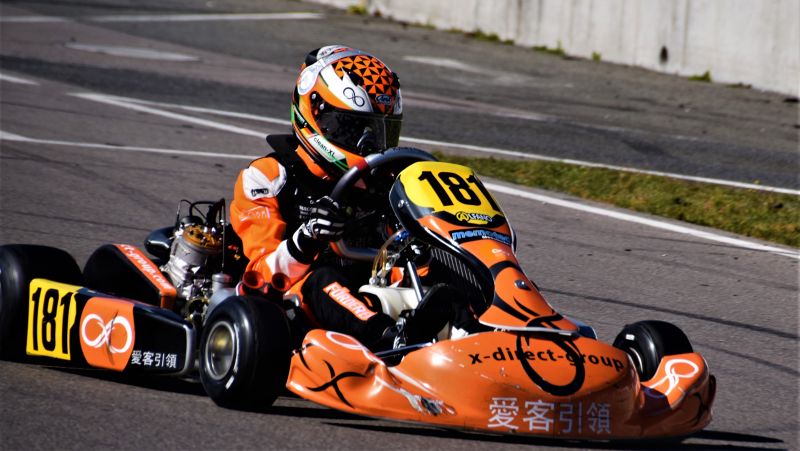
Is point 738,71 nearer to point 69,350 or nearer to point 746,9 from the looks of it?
point 746,9

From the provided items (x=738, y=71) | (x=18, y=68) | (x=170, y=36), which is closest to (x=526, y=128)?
(x=738, y=71)

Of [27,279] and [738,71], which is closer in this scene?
[27,279]

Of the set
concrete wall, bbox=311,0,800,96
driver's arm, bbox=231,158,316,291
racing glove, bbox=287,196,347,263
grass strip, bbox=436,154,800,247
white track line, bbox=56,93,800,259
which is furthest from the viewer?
concrete wall, bbox=311,0,800,96

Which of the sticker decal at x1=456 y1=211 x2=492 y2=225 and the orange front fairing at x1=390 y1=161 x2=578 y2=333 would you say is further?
the sticker decal at x1=456 y1=211 x2=492 y2=225

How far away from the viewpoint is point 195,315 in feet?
16.3

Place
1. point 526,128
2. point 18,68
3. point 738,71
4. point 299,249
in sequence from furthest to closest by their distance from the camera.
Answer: point 738,71 < point 18,68 < point 526,128 < point 299,249

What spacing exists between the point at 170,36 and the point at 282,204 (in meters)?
11.2

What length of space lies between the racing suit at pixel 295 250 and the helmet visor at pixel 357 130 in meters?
0.17

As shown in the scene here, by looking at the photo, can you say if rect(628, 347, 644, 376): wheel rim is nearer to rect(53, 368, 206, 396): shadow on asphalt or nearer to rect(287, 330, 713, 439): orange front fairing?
rect(287, 330, 713, 439): orange front fairing

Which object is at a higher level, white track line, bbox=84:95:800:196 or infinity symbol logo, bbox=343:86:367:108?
infinity symbol logo, bbox=343:86:367:108

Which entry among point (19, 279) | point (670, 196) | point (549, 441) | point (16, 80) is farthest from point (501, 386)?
point (16, 80)

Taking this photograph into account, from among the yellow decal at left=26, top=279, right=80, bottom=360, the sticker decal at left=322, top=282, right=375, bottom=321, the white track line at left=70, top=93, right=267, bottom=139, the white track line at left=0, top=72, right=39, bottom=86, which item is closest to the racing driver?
the sticker decal at left=322, top=282, right=375, bottom=321

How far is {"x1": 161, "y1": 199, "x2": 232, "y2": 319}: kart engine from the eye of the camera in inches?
201

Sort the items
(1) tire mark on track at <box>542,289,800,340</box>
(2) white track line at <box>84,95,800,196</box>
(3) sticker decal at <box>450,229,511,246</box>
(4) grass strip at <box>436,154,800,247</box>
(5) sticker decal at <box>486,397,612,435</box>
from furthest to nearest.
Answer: (2) white track line at <box>84,95,800,196</box>, (4) grass strip at <box>436,154,800,247</box>, (1) tire mark on track at <box>542,289,800,340</box>, (3) sticker decal at <box>450,229,511,246</box>, (5) sticker decal at <box>486,397,612,435</box>
